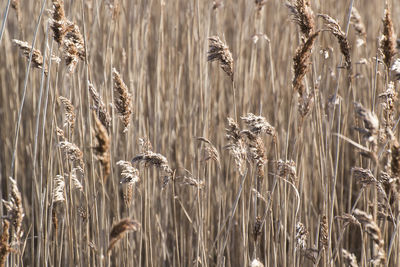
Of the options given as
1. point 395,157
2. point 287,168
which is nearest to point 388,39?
point 395,157

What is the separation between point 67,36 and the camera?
1224 millimetres

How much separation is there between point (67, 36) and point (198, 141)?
688mm

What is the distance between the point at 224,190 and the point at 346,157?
75 cm

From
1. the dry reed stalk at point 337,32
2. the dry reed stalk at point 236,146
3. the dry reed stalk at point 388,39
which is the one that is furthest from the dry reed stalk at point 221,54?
the dry reed stalk at point 388,39

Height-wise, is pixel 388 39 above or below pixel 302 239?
above

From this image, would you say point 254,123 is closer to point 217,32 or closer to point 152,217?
point 152,217

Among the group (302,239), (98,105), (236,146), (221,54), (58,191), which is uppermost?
(221,54)

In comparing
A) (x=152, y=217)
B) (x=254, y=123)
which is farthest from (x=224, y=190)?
(x=254, y=123)

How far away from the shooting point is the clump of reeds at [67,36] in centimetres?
111

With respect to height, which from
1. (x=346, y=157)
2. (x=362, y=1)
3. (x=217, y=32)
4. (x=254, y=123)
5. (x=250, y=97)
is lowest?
(x=346, y=157)

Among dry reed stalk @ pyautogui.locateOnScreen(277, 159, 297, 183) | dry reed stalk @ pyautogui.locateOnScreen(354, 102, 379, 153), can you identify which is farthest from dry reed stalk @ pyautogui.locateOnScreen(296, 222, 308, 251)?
dry reed stalk @ pyautogui.locateOnScreen(354, 102, 379, 153)

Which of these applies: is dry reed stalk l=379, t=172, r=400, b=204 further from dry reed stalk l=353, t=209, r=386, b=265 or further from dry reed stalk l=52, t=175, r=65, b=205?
dry reed stalk l=52, t=175, r=65, b=205

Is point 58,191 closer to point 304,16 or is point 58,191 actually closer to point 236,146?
point 236,146

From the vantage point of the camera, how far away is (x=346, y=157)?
2.22 meters
